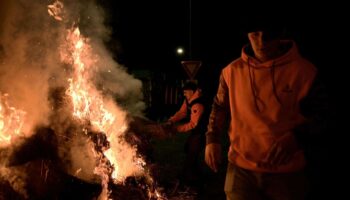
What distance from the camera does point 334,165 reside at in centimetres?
627

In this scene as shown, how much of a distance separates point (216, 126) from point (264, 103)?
20.8 inches

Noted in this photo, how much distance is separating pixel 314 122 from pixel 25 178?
3.76 m

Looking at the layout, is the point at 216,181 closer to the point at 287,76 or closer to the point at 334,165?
the point at 334,165

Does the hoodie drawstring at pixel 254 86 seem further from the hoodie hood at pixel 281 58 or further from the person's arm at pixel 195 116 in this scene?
the person's arm at pixel 195 116

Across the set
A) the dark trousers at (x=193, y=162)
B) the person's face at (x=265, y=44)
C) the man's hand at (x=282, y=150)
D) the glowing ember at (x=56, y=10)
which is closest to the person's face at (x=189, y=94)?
the dark trousers at (x=193, y=162)

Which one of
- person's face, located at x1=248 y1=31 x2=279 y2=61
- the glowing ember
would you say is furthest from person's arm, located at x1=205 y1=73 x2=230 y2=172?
the glowing ember

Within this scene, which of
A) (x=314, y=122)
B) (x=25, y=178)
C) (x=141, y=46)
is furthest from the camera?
(x=141, y=46)

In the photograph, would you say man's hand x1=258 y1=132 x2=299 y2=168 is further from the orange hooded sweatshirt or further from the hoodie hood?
the hoodie hood

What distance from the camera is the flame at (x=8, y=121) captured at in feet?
16.8

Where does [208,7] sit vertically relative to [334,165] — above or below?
above

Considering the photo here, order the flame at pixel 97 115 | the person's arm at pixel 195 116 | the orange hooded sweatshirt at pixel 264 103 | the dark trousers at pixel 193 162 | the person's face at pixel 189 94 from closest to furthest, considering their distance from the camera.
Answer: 1. the orange hooded sweatshirt at pixel 264 103
2. the flame at pixel 97 115
3. the dark trousers at pixel 193 162
4. the person's arm at pixel 195 116
5. the person's face at pixel 189 94

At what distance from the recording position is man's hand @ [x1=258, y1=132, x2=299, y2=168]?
267 cm

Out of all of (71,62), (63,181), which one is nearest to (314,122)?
(63,181)

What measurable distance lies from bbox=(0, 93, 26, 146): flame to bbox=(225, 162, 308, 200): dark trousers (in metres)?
3.35
